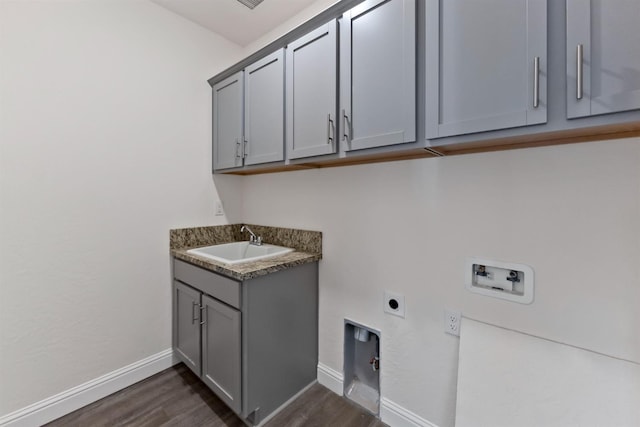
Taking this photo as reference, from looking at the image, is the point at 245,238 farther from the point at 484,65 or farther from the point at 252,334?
the point at 484,65

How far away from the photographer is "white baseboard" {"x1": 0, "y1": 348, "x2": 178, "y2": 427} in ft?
4.92

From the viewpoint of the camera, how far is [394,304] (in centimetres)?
155

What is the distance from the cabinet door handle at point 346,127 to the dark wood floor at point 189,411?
1.59 m

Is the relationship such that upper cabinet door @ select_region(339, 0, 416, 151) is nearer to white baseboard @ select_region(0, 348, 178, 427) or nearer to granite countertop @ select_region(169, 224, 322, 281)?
granite countertop @ select_region(169, 224, 322, 281)

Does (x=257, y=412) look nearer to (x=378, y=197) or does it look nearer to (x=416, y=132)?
(x=378, y=197)

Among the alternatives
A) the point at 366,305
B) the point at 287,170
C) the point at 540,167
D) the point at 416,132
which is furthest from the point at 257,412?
the point at 540,167

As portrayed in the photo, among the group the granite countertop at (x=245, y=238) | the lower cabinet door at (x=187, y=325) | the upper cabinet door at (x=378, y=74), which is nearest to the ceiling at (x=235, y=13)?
the upper cabinet door at (x=378, y=74)

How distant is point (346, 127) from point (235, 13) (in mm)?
1473

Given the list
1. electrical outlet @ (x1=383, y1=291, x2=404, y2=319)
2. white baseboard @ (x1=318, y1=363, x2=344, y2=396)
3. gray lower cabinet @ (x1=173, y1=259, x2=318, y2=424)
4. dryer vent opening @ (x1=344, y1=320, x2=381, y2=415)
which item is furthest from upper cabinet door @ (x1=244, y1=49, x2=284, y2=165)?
white baseboard @ (x1=318, y1=363, x2=344, y2=396)

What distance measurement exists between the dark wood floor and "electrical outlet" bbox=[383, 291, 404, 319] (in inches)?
25.7

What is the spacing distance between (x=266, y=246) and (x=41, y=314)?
1357mm

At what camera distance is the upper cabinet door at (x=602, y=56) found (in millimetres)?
744

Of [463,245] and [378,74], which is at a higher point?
[378,74]

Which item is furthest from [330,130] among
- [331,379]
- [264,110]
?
[331,379]
